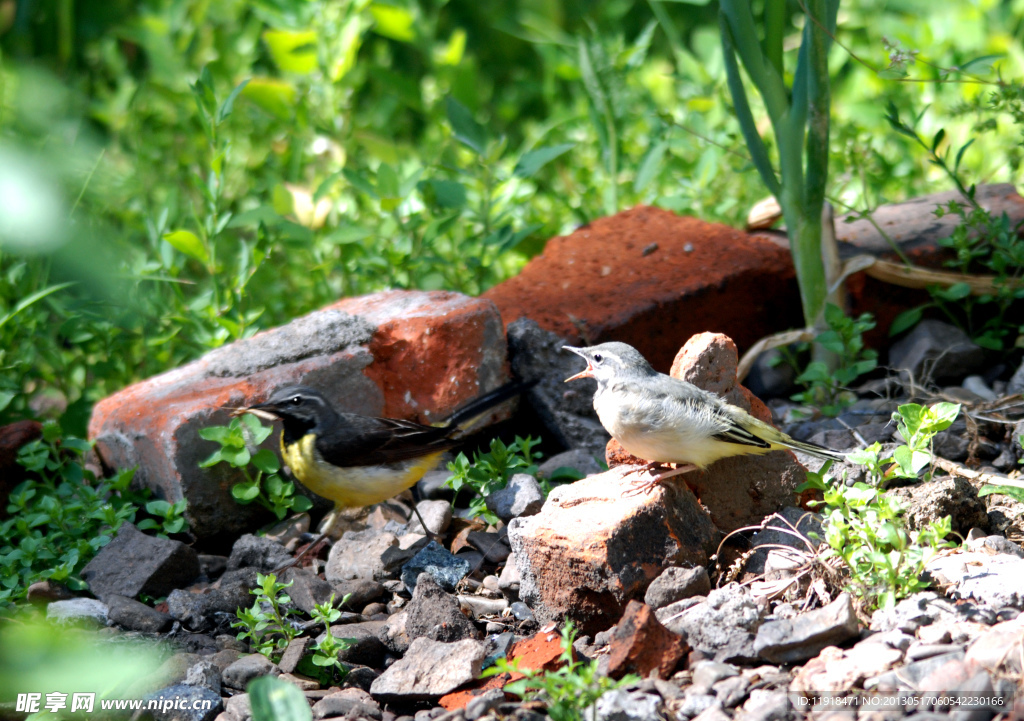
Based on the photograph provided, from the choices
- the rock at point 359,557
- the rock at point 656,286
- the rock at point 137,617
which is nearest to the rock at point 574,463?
the rock at point 656,286

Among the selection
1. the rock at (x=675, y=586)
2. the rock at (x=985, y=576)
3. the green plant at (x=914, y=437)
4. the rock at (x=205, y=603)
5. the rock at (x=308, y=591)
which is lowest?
the rock at (x=205, y=603)

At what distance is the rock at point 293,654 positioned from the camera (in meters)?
2.97

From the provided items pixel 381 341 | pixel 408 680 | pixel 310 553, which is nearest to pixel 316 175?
pixel 381 341

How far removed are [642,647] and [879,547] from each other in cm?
73

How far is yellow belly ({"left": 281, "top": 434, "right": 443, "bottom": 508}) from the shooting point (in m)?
3.81

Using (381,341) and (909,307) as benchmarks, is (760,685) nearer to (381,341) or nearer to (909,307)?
(381,341)

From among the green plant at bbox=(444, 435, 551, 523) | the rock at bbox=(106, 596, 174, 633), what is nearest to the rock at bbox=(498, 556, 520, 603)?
the green plant at bbox=(444, 435, 551, 523)

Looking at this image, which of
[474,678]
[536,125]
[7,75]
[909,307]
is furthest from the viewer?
[536,125]

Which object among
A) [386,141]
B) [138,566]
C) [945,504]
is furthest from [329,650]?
[386,141]

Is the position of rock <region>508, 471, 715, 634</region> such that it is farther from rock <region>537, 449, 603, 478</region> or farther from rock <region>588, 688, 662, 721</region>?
rock <region>537, 449, 603, 478</region>

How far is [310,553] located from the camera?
3.86m

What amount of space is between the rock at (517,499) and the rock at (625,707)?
1236mm

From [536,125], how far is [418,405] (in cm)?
445

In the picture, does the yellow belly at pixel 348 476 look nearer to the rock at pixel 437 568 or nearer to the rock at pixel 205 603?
the rock at pixel 437 568
